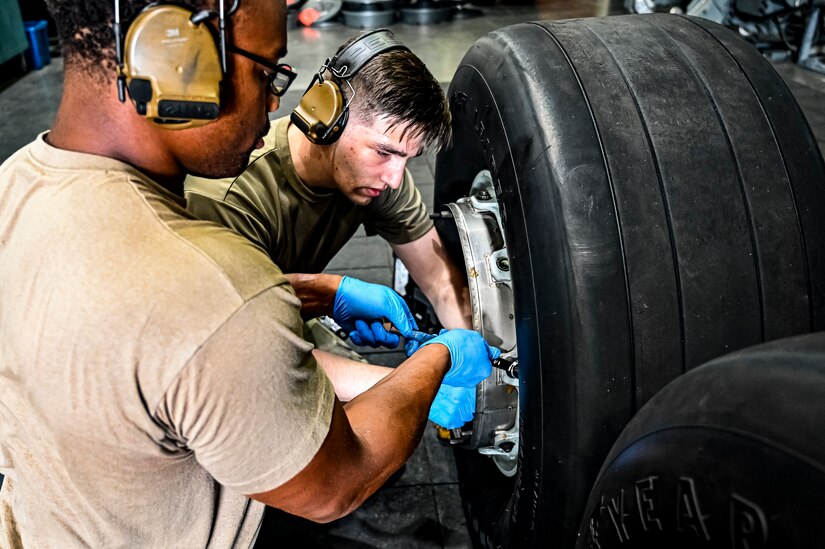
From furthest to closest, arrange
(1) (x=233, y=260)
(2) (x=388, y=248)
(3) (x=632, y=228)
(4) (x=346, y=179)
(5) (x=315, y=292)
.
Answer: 1. (2) (x=388, y=248)
2. (5) (x=315, y=292)
3. (4) (x=346, y=179)
4. (3) (x=632, y=228)
5. (1) (x=233, y=260)

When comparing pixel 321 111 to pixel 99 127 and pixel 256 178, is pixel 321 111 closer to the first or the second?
pixel 256 178

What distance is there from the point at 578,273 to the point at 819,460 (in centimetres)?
48

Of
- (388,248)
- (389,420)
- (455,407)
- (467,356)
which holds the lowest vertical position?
(388,248)

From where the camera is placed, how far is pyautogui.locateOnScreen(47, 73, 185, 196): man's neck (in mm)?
851

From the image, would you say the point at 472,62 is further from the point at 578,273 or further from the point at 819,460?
the point at 819,460

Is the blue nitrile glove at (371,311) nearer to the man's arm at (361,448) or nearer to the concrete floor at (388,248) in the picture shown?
the concrete floor at (388,248)

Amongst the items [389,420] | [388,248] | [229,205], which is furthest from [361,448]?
[388,248]

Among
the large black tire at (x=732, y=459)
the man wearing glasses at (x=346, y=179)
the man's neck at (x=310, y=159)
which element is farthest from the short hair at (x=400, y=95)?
the large black tire at (x=732, y=459)

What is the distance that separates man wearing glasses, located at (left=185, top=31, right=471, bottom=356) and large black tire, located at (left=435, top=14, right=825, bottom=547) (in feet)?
1.33

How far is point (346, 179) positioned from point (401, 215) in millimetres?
348

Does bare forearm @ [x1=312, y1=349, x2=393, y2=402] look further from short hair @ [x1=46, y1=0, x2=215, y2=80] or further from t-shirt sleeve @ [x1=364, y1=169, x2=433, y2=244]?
short hair @ [x1=46, y1=0, x2=215, y2=80]

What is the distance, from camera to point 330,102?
61.5 inches

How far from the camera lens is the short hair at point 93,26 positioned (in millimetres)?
801

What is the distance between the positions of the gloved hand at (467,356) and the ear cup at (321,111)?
0.53 metres
